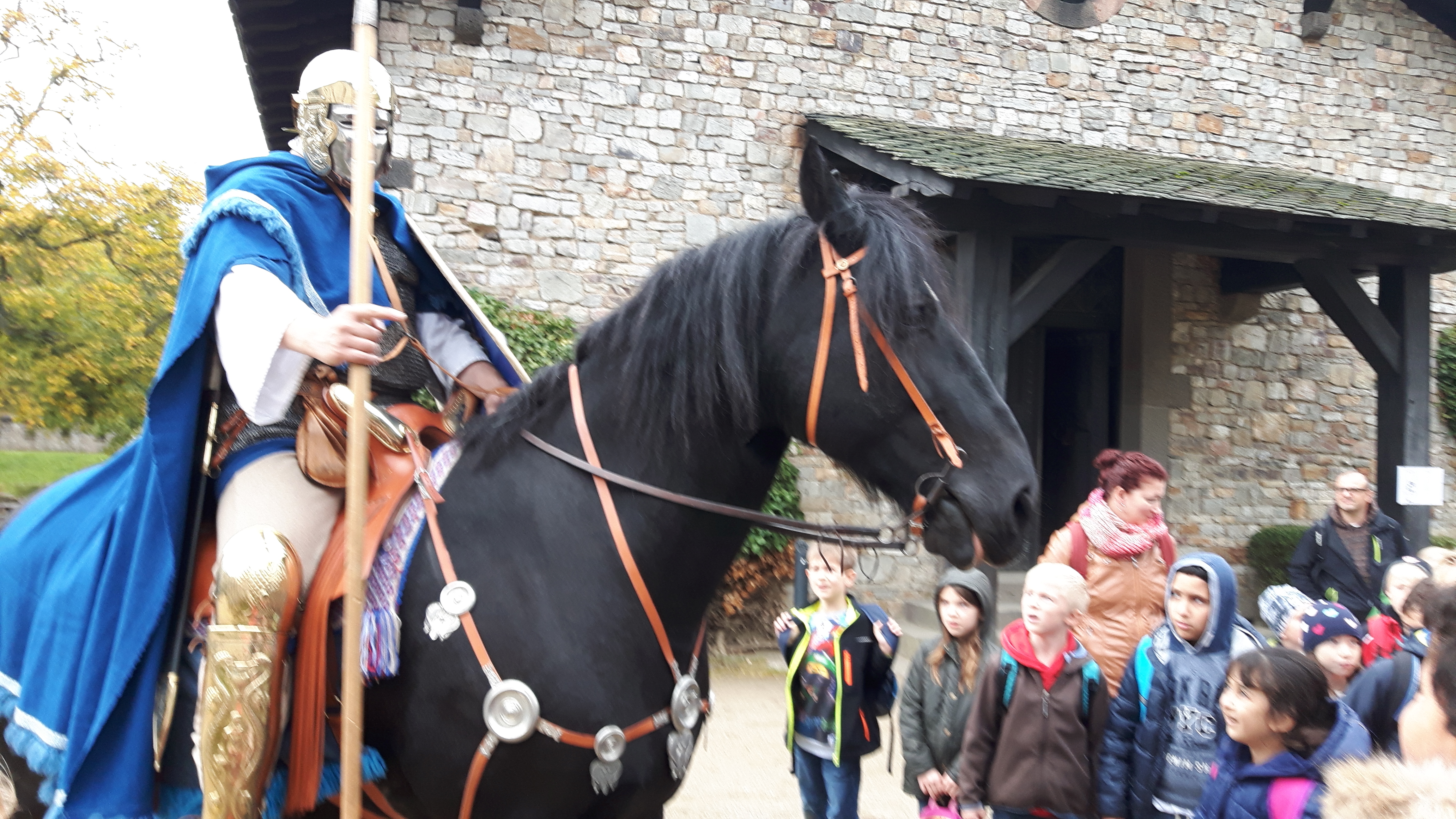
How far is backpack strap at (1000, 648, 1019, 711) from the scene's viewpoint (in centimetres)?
305

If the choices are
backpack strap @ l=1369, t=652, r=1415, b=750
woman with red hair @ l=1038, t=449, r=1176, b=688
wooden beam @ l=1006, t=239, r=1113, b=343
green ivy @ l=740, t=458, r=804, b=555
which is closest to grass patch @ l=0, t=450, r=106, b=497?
green ivy @ l=740, t=458, r=804, b=555

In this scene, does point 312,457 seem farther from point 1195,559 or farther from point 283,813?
point 1195,559

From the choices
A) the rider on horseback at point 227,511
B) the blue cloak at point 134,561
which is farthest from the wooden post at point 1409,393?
the blue cloak at point 134,561

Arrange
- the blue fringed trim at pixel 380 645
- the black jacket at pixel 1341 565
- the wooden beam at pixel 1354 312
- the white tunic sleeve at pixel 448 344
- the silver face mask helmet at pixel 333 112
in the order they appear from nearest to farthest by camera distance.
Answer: the blue fringed trim at pixel 380 645
the silver face mask helmet at pixel 333 112
the white tunic sleeve at pixel 448 344
the black jacket at pixel 1341 565
the wooden beam at pixel 1354 312

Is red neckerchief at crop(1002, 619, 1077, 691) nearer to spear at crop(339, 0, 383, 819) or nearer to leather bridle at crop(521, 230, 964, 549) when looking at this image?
leather bridle at crop(521, 230, 964, 549)

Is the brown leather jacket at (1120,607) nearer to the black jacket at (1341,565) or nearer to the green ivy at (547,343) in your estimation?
the black jacket at (1341,565)

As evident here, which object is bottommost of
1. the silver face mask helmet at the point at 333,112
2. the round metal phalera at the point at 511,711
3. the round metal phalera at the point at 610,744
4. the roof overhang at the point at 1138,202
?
the round metal phalera at the point at 610,744

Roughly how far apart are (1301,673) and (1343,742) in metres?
0.19

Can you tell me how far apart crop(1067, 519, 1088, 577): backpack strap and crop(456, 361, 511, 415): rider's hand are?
2365 mm

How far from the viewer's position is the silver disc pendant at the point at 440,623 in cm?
183

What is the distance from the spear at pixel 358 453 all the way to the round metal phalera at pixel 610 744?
423mm

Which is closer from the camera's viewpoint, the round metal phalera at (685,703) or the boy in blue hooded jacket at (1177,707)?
the round metal phalera at (685,703)

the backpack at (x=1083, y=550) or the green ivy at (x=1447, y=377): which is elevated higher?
the green ivy at (x=1447, y=377)

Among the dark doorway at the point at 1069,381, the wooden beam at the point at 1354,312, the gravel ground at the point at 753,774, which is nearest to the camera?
the gravel ground at the point at 753,774
